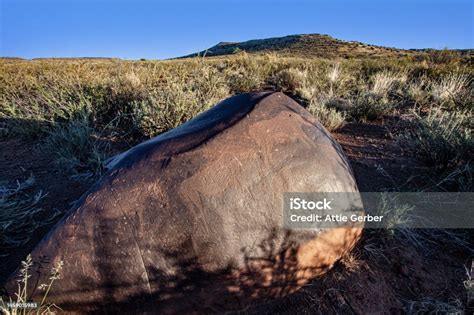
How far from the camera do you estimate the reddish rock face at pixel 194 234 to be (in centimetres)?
168

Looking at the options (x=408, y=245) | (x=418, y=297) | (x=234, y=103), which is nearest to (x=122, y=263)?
(x=234, y=103)

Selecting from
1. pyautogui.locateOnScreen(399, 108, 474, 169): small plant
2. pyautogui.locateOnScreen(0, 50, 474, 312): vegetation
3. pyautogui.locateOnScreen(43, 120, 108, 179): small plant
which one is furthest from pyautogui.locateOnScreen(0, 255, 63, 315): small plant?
pyautogui.locateOnScreen(399, 108, 474, 169): small plant

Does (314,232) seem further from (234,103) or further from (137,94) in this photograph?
(137,94)

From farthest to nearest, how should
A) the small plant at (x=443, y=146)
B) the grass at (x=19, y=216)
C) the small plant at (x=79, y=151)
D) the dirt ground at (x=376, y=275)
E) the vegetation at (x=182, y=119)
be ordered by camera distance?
the small plant at (x=79, y=151)
the small plant at (x=443, y=146)
the vegetation at (x=182, y=119)
the grass at (x=19, y=216)
the dirt ground at (x=376, y=275)

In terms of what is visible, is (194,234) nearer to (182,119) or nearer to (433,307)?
(433,307)

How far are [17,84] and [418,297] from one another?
8.58 m

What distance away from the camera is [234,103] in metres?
2.19

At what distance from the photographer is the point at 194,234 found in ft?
5.46

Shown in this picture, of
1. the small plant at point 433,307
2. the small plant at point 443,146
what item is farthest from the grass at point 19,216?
the small plant at point 443,146

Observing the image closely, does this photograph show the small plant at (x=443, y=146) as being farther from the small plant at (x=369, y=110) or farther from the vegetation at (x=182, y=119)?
the small plant at (x=369, y=110)

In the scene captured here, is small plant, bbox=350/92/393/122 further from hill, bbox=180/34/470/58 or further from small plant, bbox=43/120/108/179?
hill, bbox=180/34/470/58

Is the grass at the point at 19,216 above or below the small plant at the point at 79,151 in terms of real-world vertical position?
below

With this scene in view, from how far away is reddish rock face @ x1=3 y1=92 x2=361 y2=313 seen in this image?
1.68 metres

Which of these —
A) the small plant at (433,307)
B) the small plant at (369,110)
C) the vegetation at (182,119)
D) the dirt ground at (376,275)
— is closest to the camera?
the small plant at (433,307)
